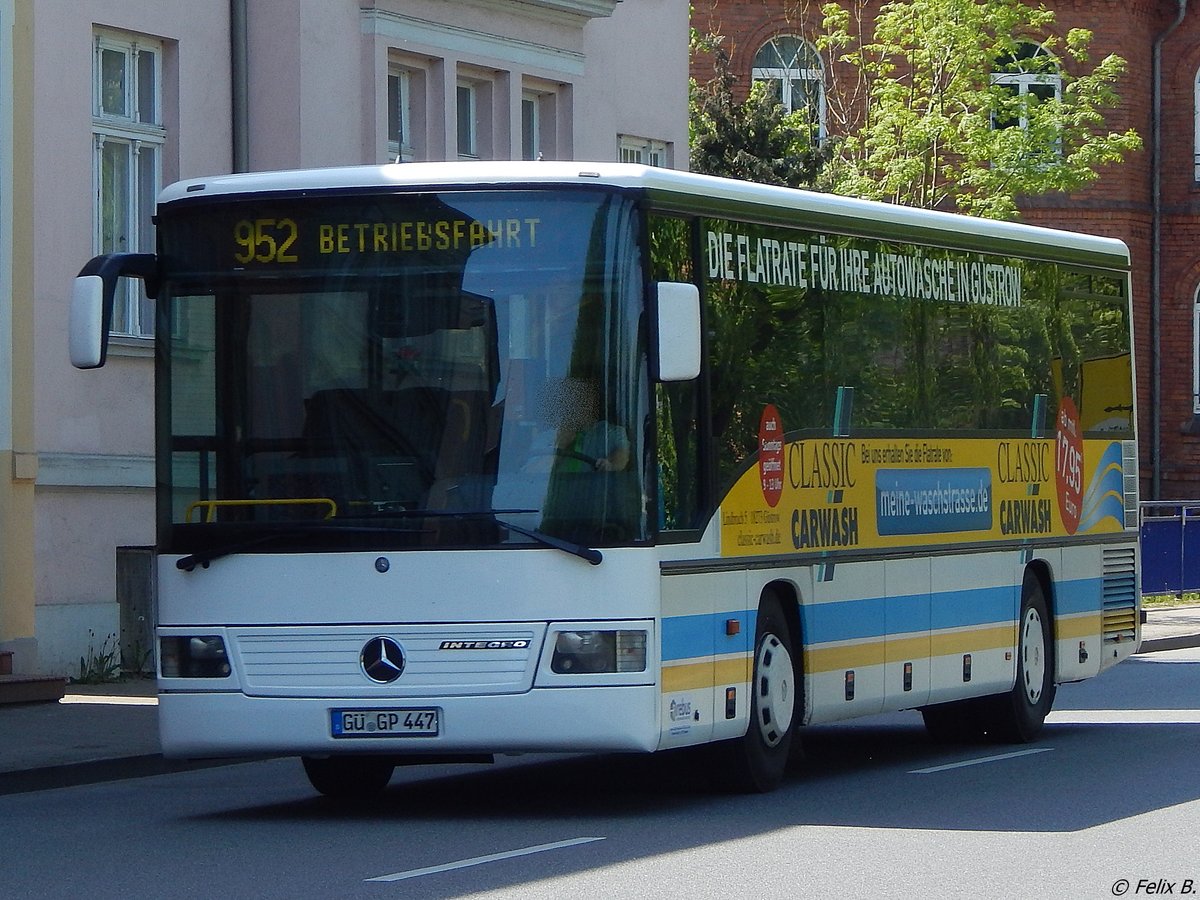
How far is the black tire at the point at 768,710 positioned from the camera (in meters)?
12.4

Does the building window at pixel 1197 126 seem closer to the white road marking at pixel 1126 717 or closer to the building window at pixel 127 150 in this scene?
the building window at pixel 127 150

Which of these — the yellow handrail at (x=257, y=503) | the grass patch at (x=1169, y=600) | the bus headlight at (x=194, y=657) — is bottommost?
the grass patch at (x=1169, y=600)

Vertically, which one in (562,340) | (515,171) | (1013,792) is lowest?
(1013,792)

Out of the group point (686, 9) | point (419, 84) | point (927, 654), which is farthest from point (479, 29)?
point (927, 654)

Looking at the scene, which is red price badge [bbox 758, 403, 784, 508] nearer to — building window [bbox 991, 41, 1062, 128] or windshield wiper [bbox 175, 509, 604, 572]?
windshield wiper [bbox 175, 509, 604, 572]

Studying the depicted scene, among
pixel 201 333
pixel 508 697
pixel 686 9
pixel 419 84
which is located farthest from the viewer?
pixel 686 9

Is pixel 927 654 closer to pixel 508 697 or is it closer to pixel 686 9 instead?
pixel 508 697

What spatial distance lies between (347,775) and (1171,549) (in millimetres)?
22164

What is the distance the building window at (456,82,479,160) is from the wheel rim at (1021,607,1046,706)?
10527 millimetres

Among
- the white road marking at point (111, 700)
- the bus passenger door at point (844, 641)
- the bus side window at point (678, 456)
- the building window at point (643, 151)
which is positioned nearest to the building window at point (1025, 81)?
the building window at point (643, 151)

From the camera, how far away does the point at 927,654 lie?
14.5 metres

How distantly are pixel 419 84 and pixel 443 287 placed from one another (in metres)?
13.4

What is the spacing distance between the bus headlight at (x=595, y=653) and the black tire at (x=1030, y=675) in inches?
207

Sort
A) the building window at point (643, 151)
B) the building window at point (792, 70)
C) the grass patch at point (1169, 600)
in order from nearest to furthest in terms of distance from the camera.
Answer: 1. the building window at point (643, 151)
2. the grass patch at point (1169, 600)
3. the building window at point (792, 70)
